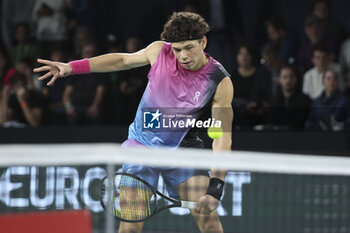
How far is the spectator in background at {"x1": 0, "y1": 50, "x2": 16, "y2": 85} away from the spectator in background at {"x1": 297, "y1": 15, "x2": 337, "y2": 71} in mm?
3104

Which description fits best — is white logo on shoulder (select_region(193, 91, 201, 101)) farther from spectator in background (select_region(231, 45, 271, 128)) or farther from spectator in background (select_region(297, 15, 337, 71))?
spectator in background (select_region(297, 15, 337, 71))

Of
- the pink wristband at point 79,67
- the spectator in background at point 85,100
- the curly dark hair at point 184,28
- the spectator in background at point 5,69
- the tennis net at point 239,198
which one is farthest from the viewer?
the spectator in background at point 5,69

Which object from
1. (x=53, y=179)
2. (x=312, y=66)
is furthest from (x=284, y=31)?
(x=53, y=179)

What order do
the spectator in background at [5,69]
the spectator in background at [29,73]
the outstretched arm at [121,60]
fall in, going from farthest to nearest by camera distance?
the spectator in background at [5,69]
the spectator in background at [29,73]
the outstretched arm at [121,60]

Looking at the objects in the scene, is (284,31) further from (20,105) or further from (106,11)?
(20,105)

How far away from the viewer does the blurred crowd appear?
23.8ft

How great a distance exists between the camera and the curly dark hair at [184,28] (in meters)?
4.59

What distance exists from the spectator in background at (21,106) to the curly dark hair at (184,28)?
3370mm

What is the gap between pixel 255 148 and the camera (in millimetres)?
6914

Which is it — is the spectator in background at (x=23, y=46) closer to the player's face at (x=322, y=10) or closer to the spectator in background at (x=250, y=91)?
the spectator in background at (x=250, y=91)

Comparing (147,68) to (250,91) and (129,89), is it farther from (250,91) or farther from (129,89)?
(250,91)

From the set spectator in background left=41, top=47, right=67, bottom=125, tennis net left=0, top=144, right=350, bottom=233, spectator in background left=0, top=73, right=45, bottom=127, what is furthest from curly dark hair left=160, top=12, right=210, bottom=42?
spectator in background left=0, top=73, right=45, bottom=127

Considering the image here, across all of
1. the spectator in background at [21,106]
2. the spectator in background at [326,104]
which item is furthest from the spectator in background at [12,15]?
the spectator in background at [326,104]

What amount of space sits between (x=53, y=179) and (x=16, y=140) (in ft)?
1.96
